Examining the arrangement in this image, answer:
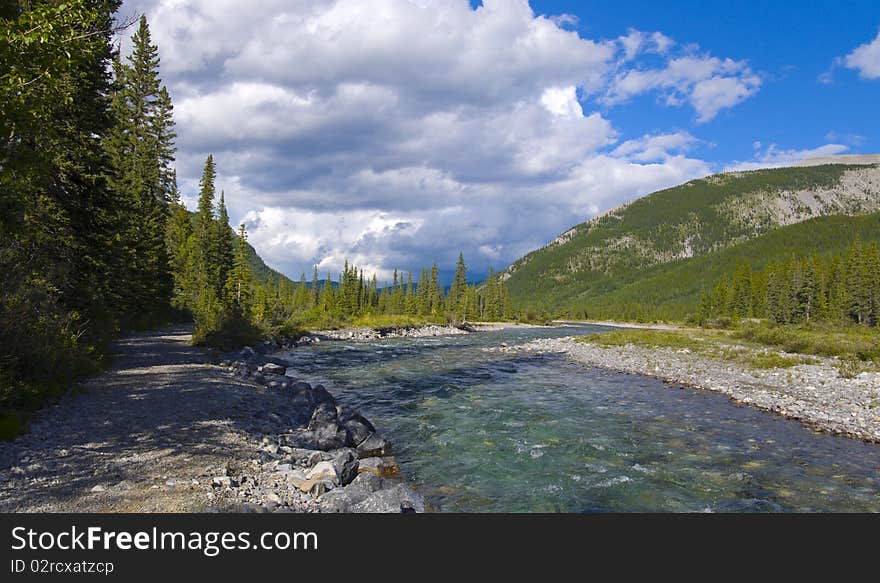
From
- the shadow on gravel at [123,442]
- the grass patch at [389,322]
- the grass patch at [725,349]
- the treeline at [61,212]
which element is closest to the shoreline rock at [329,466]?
the shadow on gravel at [123,442]

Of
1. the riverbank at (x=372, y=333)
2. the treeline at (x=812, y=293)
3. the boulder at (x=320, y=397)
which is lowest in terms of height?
the riverbank at (x=372, y=333)

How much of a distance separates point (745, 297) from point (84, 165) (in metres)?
131

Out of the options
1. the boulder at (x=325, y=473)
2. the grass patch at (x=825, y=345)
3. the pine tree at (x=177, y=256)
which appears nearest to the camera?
the boulder at (x=325, y=473)

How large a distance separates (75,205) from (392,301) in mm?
104057

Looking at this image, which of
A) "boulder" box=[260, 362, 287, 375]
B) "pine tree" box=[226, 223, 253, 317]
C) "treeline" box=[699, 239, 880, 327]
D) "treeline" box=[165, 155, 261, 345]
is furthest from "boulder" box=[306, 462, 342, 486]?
"treeline" box=[699, 239, 880, 327]

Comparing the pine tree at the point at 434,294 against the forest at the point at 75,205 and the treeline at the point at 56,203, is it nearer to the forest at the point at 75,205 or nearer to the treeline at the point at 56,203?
the forest at the point at 75,205

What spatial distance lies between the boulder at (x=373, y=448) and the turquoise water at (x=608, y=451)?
0.65 meters

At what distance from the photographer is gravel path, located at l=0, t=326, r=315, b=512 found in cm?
731

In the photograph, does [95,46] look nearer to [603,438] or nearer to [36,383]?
[36,383]

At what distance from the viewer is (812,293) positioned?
94188mm

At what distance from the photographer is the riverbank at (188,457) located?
7500 mm

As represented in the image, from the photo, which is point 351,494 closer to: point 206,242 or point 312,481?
point 312,481

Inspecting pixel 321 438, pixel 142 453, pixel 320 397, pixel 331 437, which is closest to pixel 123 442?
pixel 142 453

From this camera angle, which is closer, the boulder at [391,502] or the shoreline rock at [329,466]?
the boulder at [391,502]
